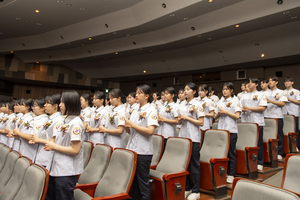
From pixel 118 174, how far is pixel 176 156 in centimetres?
81

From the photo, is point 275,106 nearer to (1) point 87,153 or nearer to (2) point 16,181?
(1) point 87,153

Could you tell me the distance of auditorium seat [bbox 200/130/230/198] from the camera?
2561mm

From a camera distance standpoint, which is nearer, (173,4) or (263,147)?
(263,147)

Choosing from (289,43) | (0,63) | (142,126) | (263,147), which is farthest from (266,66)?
(0,63)

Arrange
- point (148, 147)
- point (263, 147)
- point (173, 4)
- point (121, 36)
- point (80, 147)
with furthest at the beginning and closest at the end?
point (121, 36)
point (173, 4)
point (263, 147)
point (148, 147)
point (80, 147)

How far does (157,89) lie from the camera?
1342 cm

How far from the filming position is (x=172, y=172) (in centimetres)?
234

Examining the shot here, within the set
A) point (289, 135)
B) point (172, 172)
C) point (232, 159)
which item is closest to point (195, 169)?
point (172, 172)

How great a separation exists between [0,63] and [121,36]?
22.8 feet

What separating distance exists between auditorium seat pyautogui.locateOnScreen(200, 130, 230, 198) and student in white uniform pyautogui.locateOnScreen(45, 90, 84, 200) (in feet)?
5.24

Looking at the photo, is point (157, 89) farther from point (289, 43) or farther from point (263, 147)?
point (263, 147)

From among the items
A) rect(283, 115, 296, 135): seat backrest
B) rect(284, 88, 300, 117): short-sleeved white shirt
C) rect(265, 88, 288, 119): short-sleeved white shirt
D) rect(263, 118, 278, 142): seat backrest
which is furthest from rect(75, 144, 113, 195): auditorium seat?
rect(284, 88, 300, 117): short-sleeved white shirt

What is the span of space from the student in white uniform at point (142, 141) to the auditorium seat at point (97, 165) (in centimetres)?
27

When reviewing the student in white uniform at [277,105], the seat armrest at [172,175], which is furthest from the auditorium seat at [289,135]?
the seat armrest at [172,175]
